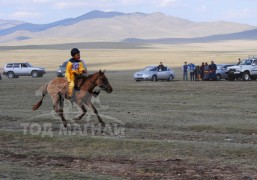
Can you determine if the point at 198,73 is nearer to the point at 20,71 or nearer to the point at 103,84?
the point at 20,71

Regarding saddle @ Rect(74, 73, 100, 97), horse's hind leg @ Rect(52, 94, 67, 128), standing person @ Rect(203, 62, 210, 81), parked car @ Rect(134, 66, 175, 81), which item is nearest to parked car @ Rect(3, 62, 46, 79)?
parked car @ Rect(134, 66, 175, 81)

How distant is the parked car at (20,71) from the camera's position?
60.5 m

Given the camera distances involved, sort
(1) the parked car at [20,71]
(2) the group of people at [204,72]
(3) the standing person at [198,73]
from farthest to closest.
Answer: (1) the parked car at [20,71] → (3) the standing person at [198,73] → (2) the group of people at [204,72]

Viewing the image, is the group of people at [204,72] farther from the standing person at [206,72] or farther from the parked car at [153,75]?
the parked car at [153,75]

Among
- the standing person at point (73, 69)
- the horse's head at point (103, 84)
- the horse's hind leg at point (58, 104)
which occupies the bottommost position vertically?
the horse's hind leg at point (58, 104)

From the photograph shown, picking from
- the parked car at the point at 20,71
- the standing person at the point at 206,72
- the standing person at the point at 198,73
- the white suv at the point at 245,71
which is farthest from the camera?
the parked car at the point at 20,71

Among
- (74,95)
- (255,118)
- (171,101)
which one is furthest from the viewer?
(171,101)

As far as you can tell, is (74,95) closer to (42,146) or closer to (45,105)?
(42,146)

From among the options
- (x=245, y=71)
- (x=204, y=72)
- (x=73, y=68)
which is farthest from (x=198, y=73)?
(x=73, y=68)

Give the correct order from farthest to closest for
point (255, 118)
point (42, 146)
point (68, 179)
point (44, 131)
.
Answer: point (255, 118), point (44, 131), point (42, 146), point (68, 179)

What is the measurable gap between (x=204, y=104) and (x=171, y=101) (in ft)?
7.46

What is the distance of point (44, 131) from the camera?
15.9 metres

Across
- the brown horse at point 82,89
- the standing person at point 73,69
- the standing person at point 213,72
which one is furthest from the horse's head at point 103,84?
the standing person at point 213,72

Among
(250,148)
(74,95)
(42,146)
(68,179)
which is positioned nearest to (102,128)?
(74,95)
